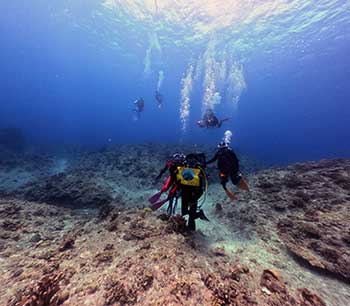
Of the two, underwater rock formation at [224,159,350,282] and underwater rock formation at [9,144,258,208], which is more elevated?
underwater rock formation at [224,159,350,282]

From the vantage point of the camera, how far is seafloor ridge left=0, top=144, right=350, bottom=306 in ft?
9.29

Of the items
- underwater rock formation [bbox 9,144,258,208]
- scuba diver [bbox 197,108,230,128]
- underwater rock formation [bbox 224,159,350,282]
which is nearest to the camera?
underwater rock formation [bbox 224,159,350,282]

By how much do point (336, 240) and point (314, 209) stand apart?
1463 mm

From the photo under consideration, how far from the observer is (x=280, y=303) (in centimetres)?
283

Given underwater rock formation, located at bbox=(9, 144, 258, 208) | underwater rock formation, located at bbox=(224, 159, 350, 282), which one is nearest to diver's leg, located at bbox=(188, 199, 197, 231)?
underwater rock formation, located at bbox=(224, 159, 350, 282)

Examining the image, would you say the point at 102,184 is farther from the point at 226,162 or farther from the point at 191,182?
the point at 191,182

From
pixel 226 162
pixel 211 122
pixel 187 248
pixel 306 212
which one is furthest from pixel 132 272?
pixel 211 122

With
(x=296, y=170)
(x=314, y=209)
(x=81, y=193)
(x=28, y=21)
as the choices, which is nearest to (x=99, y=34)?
(x=28, y=21)

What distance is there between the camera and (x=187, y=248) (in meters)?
4.12

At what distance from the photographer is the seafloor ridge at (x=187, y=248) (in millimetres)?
2832

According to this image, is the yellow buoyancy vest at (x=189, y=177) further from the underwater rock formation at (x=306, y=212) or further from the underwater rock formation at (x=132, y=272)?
the underwater rock formation at (x=306, y=212)

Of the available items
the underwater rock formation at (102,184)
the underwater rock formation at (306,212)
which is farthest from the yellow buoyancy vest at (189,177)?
the underwater rock formation at (102,184)

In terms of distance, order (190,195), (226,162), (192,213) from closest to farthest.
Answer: (190,195)
(192,213)
(226,162)

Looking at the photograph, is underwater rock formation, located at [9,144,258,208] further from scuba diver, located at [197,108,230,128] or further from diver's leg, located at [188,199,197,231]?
diver's leg, located at [188,199,197,231]
